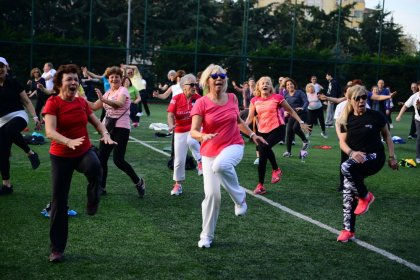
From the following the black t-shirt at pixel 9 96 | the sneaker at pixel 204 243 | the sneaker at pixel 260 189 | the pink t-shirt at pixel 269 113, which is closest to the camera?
the sneaker at pixel 204 243

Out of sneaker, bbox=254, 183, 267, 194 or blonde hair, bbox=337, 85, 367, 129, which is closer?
blonde hair, bbox=337, 85, 367, 129

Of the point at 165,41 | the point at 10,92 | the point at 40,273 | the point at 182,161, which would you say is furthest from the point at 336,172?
the point at 165,41

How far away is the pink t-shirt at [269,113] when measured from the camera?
428 inches

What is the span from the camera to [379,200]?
33.4 feet

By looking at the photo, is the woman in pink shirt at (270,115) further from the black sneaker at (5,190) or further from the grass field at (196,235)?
the black sneaker at (5,190)

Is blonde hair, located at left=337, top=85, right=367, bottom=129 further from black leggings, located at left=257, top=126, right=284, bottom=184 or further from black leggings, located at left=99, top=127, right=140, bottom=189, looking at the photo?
black leggings, located at left=99, top=127, right=140, bottom=189

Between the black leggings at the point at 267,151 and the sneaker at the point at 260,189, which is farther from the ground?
the black leggings at the point at 267,151

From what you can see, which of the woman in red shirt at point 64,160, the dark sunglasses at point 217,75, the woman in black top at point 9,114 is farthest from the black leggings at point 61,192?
the woman in black top at point 9,114

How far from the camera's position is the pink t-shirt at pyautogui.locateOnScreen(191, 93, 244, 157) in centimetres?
680

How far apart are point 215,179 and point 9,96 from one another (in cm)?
403

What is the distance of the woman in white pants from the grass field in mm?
359

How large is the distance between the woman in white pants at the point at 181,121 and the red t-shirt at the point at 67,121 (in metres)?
3.74

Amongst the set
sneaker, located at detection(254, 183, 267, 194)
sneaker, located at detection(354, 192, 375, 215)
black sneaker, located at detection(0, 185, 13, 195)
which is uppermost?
sneaker, located at detection(354, 192, 375, 215)

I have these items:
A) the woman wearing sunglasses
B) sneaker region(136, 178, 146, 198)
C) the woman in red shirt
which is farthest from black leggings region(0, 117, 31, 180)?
the woman wearing sunglasses
